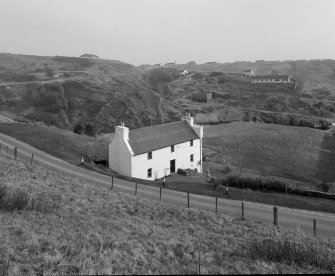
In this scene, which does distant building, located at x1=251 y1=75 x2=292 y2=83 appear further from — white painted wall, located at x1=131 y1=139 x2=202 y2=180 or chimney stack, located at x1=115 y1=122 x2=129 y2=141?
chimney stack, located at x1=115 y1=122 x2=129 y2=141

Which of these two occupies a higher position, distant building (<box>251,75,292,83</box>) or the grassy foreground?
distant building (<box>251,75,292,83</box>)

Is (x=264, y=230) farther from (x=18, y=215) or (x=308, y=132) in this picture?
(x=308, y=132)

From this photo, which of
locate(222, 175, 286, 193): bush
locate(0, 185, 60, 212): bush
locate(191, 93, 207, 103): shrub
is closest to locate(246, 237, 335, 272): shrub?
locate(0, 185, 60, 212): bush

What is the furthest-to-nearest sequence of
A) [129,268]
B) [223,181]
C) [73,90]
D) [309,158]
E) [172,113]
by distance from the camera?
[172,113] < [73,90] < [309,158] < [223,181] < [129,268]

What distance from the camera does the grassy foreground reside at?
8.41 metres

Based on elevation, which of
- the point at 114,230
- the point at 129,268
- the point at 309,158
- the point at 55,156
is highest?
the point at 129,268

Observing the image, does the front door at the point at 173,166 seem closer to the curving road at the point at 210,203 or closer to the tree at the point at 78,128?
the curving road at the point at 210,203

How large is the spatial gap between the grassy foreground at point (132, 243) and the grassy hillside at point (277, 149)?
35.9 meters

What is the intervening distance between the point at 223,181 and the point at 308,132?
51314 millimetres

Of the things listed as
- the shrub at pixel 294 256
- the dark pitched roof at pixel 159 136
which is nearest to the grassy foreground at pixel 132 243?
the shrub at pixel 294 256

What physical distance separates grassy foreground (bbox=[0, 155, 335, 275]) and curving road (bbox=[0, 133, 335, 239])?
626cm

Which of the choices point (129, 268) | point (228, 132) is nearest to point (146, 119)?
point (228, 132)

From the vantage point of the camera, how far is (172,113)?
10762 centimetres

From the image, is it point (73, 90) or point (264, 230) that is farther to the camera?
point (73, 90)
